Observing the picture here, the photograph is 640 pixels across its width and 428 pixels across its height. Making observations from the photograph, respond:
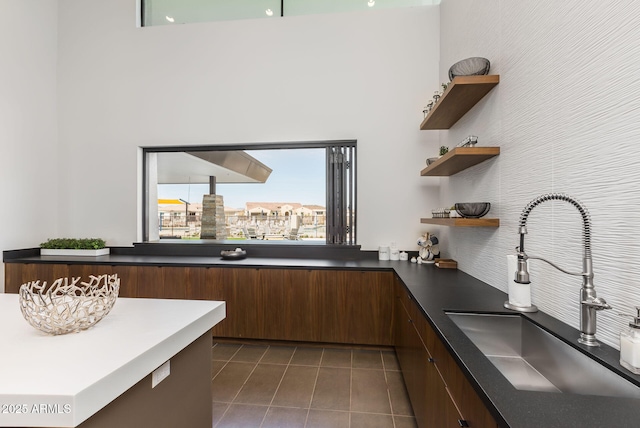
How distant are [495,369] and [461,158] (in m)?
1.53

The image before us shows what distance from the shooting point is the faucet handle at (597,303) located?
1008 millimetres

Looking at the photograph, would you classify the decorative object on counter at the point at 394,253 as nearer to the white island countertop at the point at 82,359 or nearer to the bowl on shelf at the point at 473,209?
the bowl on shelf at the point at 473,209

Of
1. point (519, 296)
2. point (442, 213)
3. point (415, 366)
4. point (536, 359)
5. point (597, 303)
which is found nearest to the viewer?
point (597, 303)

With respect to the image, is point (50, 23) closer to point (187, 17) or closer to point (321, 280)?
point (187, 17)

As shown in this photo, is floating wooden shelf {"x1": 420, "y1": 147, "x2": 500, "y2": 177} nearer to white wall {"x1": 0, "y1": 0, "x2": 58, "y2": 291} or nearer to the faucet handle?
the faucet handle

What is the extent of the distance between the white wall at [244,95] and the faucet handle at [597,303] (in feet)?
7.25

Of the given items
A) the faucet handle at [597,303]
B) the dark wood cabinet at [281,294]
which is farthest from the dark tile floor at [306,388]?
the faucet handle at [597,303]

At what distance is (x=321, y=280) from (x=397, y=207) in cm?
119

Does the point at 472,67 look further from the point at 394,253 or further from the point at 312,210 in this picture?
the point at 312,210

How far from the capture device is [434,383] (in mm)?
1355

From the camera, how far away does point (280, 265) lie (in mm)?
2904

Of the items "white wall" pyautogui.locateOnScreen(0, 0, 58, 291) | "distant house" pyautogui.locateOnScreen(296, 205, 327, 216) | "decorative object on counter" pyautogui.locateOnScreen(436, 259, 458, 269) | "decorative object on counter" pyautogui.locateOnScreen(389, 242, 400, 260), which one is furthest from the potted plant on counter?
"decorative object on counter" pyautogui.locateOnScreen(436, 259, 458, 269)

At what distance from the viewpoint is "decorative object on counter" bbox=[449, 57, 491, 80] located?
77.9 inches

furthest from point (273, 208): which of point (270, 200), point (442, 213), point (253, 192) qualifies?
point (442, 213)
